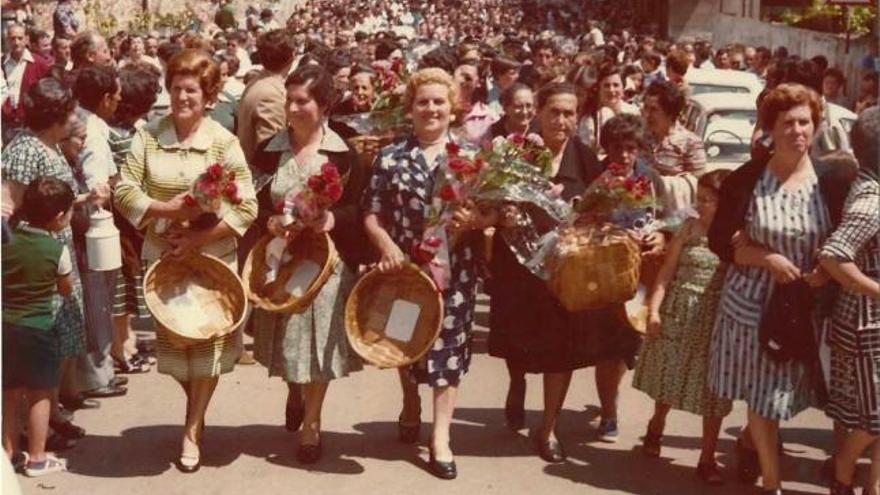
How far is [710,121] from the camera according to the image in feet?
39.7

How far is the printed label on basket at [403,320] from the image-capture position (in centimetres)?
636

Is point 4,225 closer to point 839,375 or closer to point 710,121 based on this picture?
point 839,375

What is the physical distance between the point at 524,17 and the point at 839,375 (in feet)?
190

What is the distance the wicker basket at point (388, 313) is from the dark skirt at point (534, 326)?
577 mm

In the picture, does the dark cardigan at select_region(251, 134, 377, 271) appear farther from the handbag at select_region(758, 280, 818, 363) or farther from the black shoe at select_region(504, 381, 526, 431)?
the handbag at select_region(758, 280, 818, 363)

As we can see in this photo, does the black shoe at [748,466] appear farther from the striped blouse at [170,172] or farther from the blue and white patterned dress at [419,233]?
the striped blouse at [170,172]

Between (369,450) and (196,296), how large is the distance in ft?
4.06

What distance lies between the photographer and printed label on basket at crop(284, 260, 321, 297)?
6430mm

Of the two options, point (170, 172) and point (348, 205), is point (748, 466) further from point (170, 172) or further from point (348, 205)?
point (170, 172)

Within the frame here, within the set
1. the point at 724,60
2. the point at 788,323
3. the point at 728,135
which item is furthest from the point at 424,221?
the point at 724,60

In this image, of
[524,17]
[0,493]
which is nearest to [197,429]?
[0,493]

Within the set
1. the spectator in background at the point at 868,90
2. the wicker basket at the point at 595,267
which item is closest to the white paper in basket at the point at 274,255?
the wicker basket at the point at 595,267

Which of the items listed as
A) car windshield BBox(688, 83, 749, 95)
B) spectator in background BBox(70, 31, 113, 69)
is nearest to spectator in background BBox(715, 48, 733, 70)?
car windshield BBox(688, 83, 749, 95)

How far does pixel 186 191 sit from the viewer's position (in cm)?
642
